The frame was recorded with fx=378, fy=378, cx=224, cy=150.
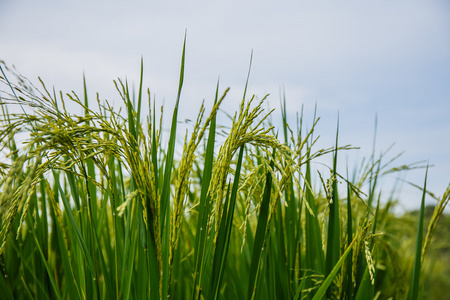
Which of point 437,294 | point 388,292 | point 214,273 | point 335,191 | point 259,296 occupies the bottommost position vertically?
point 437,294

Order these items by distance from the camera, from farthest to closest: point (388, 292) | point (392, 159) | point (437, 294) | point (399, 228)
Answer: point (437, 294), point (399, 228), point (388, 292), point (392, 159)

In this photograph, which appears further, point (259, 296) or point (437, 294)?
point (437, 294)

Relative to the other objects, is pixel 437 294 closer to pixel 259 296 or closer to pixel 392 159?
pixel 392 159

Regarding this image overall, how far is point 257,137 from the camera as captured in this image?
112cm

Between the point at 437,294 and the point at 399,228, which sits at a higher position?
the point at 399,228

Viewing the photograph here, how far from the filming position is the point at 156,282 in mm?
1131

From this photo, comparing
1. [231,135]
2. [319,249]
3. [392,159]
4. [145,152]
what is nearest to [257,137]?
[231,135]

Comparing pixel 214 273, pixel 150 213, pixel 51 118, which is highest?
pixel 51 118

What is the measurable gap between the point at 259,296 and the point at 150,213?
60 centimetres

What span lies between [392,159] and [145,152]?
5.30 ft

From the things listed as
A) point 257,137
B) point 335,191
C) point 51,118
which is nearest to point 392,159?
point 335,191

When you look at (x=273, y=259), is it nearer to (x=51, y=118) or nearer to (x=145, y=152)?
(x=145, y=152)

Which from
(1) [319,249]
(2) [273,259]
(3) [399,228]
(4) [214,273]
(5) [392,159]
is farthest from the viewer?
(3) [399,228]

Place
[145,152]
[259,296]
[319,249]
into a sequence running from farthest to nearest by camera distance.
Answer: [319,249]
[259,296]
[145,152]
